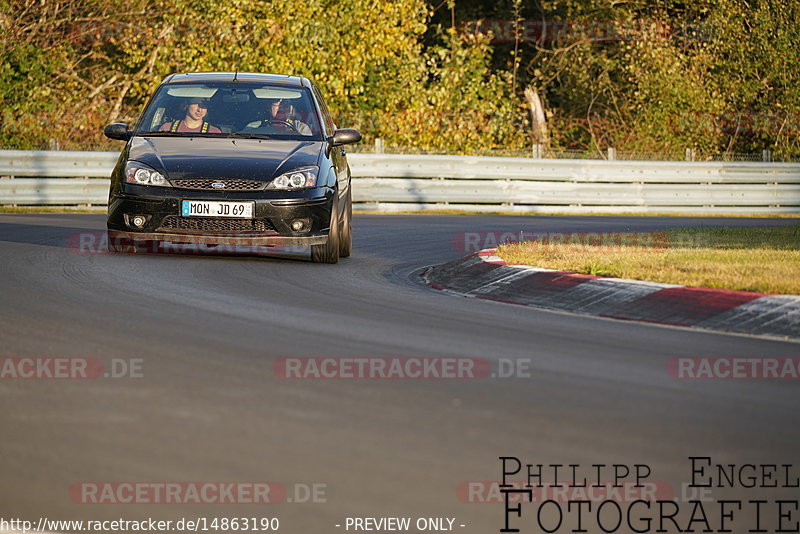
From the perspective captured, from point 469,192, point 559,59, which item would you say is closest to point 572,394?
point 469,192

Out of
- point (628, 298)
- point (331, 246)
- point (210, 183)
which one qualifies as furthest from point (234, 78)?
point (628, 298)

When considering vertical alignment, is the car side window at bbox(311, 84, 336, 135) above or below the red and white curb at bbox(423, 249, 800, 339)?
above

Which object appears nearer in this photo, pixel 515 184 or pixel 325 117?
pixel 325 117

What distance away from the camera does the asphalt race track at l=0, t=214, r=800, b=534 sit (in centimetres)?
480

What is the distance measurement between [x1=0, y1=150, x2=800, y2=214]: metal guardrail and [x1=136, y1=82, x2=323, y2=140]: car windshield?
8236 millimetres

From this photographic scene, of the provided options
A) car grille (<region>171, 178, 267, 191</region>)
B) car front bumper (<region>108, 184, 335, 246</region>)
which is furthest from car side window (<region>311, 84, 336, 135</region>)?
car grille (<region>171, 178, 267, 191</region>)

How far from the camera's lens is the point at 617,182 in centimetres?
2583

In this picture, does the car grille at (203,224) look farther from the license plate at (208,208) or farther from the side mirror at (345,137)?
Result: the side mirror at (345,137)

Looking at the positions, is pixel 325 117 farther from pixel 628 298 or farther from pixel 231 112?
pixel 628 298

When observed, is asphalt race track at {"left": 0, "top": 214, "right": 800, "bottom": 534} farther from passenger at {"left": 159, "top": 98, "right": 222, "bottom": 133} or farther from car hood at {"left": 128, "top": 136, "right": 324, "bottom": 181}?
passenger at {"left": 159, "top": 98, "right": 222, "bottom": 133}

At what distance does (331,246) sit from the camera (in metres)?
12.7

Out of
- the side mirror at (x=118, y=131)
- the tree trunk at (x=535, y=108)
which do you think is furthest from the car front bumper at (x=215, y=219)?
the tree trunk at (x=535, y=108)

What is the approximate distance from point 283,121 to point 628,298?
16.3 ft

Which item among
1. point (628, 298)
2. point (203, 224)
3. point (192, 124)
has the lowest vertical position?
point (628, 298)
